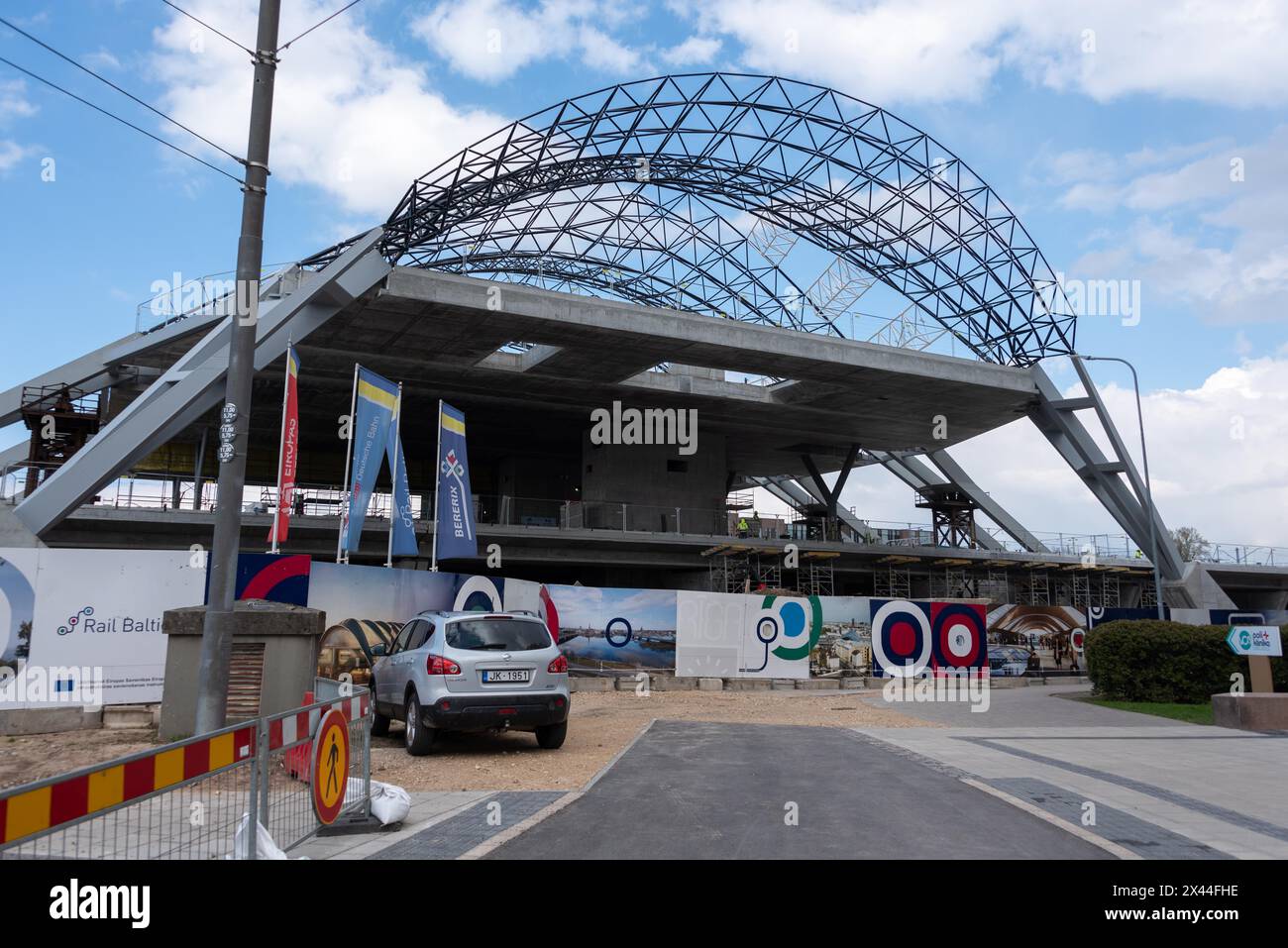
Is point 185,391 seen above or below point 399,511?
above

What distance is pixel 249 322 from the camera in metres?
8.93

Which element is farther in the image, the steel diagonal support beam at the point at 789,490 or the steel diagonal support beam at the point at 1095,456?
the steel diagonal support beam at the point at 789,490

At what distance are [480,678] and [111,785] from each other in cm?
683

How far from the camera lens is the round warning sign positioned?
6695mm

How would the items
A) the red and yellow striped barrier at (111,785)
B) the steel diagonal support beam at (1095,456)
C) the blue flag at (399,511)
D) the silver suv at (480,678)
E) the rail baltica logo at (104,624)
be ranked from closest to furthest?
the red and yellow striped barrier at (111,785) < the silver suv at (480,678) < the rail baltica logo at (104,624) < the blue flag at (399,511) < the steel diagonal support beam at (1095,456)

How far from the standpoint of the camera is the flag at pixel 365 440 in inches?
699

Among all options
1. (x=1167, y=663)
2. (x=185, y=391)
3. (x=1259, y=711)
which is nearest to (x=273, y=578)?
(x=185, y=391)

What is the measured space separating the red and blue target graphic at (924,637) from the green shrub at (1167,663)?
5674mm

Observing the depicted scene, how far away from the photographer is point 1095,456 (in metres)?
44.1

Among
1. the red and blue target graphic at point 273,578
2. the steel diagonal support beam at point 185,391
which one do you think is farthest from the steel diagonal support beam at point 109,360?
the red and blue target graphic at point 273,578

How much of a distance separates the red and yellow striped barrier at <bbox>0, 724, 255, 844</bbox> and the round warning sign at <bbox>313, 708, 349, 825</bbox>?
2.83ft

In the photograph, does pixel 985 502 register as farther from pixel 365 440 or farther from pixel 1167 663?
pixel 365 440

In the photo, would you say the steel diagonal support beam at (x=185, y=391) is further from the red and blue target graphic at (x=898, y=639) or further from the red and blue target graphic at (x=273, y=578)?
the red and blue target graphic at (x=898, y=639)

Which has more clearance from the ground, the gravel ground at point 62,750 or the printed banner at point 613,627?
the printed banner at point 613,627
